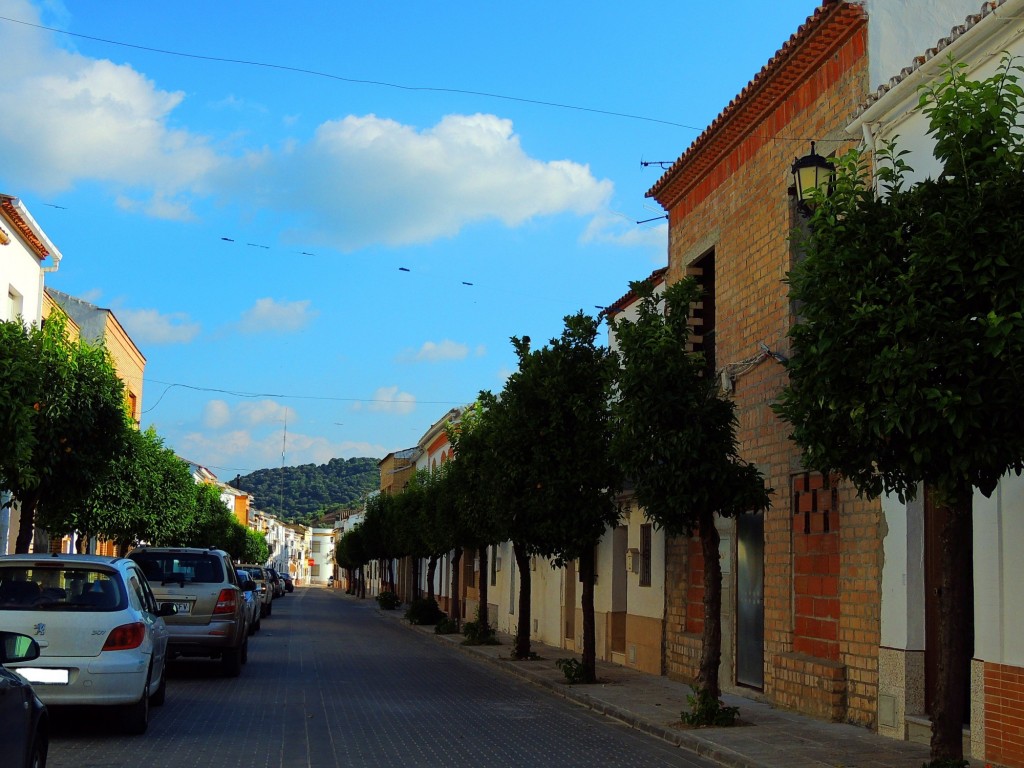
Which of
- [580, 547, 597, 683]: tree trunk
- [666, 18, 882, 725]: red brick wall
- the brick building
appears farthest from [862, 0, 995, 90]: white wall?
[580, 547, 597, 683]: tree trunk

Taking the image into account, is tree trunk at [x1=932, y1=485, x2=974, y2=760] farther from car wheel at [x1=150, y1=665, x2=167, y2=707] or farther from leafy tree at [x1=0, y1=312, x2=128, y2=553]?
leafy tree at [x1=0, y1=312, x2=128, y2=553]

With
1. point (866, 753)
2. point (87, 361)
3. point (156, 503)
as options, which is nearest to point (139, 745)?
point (866, 753)

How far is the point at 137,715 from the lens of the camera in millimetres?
10539

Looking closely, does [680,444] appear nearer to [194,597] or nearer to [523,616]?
[194,597]

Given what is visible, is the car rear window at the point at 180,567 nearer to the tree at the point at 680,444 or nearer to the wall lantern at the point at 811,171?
the tree at the point at 680,444

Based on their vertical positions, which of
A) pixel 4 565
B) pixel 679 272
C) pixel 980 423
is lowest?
pixel 4 565

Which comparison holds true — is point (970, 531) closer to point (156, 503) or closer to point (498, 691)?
point (498, 691)

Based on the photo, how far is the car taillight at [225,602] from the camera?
16500mm

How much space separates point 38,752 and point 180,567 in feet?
33.8

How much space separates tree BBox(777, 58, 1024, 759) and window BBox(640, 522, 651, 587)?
1199 centimetres

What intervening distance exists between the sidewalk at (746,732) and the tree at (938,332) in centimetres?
203

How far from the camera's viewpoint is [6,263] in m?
25.7

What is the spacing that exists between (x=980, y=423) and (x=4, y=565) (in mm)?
8310

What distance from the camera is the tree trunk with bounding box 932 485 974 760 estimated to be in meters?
8.17
